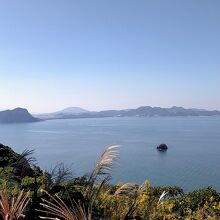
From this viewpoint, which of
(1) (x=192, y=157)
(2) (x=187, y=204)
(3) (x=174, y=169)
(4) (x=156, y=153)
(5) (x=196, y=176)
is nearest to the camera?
(2) (x=187, y=204)

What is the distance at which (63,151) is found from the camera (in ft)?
365

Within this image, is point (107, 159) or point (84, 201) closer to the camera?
point (107, 159)

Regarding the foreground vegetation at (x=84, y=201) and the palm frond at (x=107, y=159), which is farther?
the palm frond at (x=107, y=159)

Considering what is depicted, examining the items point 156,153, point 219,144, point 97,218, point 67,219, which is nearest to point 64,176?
point 97,218

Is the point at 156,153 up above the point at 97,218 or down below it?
below

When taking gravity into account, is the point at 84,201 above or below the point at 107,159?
below

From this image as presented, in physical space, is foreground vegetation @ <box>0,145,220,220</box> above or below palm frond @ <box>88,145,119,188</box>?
below

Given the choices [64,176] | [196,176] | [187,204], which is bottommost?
[196,176]

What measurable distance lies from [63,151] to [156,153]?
97.1 feet

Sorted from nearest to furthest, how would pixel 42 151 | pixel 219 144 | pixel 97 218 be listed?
pixel 97 218
pixel 42 151
pixel 219 144

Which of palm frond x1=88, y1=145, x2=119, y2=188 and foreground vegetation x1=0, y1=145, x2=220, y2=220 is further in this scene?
palm frond x1=88, y1=145, x2=119, y2=188

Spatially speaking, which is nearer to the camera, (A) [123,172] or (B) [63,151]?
(A) [123,172]

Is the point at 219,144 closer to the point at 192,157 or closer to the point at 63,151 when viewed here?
the point at 192,157

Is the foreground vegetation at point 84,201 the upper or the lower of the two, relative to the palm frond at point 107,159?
lower
